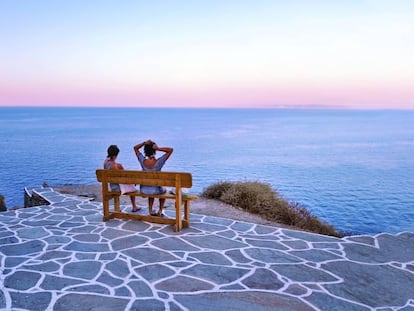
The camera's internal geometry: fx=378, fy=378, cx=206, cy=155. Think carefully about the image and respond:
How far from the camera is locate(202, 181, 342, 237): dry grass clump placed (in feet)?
32.6

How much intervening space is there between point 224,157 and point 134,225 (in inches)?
1399

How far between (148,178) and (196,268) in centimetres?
221

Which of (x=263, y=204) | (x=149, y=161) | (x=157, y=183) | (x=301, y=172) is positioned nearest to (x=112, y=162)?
(x=149, y=161)

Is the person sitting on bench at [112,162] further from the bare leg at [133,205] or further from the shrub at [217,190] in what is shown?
the shrub at [217,190]

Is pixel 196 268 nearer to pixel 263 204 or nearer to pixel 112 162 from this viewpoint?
pixel 112 162

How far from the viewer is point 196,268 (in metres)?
5.09

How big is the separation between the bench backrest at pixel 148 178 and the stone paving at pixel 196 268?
33.3 inches

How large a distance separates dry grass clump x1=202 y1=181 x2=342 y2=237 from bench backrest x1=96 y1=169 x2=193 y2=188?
3.87 meters

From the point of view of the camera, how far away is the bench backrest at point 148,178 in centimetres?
646

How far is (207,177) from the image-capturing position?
29281mm

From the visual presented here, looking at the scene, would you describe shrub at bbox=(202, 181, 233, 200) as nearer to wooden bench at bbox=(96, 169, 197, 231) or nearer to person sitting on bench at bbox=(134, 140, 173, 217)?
person sitting on bench at bbox=(134, 140, 173, 217)

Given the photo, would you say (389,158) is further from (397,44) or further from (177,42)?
(177,42)

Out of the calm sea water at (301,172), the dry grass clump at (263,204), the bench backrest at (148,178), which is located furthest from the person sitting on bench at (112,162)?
the calm sea water at (301,172)

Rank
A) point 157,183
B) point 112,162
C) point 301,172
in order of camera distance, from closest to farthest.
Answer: point 157,183 < point 112,162 < point 301,172
